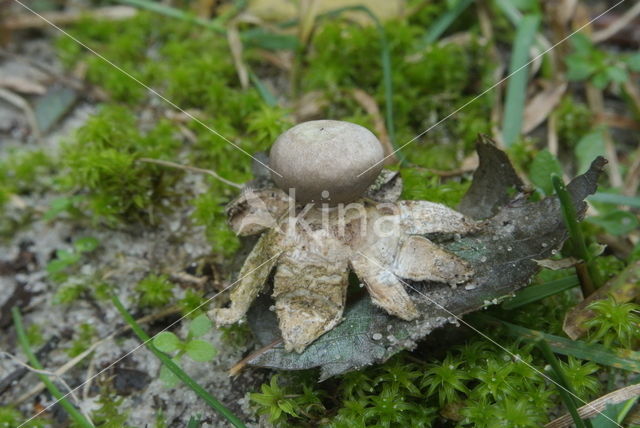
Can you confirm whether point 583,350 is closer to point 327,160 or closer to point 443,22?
point 327,160

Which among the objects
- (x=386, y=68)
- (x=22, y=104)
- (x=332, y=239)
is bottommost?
(x=22, y=104)

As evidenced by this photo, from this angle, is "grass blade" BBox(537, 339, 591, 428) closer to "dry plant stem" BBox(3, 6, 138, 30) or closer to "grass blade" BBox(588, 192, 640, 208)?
"grass blade" BBox(588, 192, 640, 208)

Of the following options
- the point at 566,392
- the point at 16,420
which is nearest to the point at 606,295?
the point at 566,392

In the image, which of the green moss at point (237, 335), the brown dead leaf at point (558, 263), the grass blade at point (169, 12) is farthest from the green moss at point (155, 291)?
the grass blade at point (169, 12)

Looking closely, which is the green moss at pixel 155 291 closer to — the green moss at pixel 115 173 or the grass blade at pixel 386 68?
the green moss at pixel 115 173

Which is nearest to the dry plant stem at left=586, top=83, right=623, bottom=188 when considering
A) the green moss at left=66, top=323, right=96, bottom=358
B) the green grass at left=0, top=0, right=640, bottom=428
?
the green grass at left=0, top=0, right=640, bottom=428
